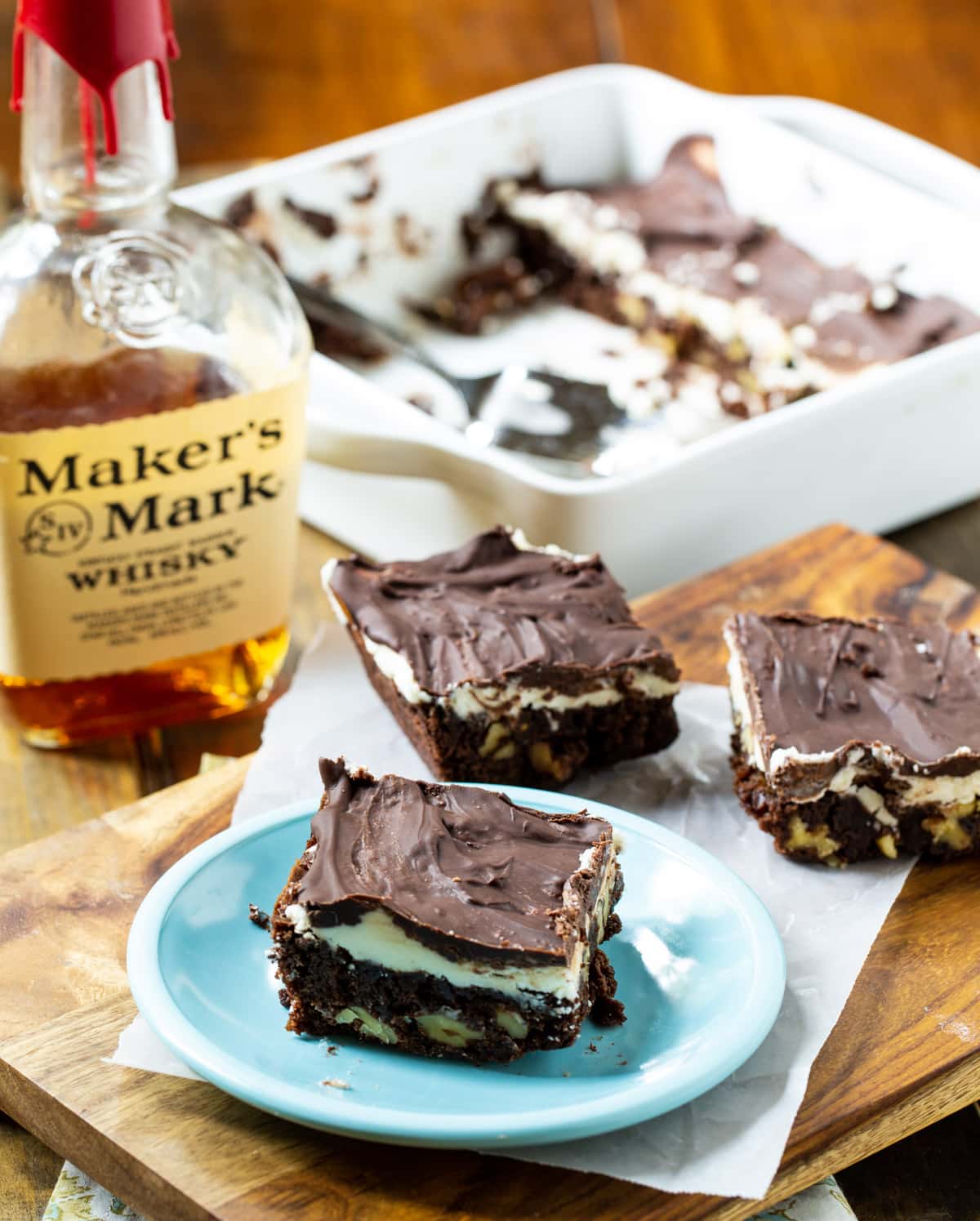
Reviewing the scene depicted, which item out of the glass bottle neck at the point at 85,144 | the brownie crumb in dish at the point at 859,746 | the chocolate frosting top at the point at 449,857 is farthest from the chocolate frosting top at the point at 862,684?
the glass bottle neck at the point at 85,144

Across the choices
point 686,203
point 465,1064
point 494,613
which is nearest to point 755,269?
point 686,203

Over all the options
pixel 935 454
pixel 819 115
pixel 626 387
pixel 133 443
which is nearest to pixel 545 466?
pixel 626 387

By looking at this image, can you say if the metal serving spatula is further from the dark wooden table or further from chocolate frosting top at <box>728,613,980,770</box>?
the dark wooden table

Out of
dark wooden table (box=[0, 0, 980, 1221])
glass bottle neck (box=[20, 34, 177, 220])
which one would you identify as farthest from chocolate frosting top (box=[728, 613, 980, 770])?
dark wooden table (box=[0, 0, 980, 1221])

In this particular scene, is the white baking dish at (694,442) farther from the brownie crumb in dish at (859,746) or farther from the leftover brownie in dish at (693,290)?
the brownie crumb in dish at (859,746)

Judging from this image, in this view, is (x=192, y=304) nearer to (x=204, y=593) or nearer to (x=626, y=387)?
(x=204, y=593)

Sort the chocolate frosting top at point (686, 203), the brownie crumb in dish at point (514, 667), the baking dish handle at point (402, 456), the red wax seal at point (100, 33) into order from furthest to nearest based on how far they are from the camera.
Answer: the chocolate frosting top at point (686, 203), the baking dish handle at point (402, 456), the brownie crumb in dish at point (514, 667), the red wax seal at point (100, 33)
